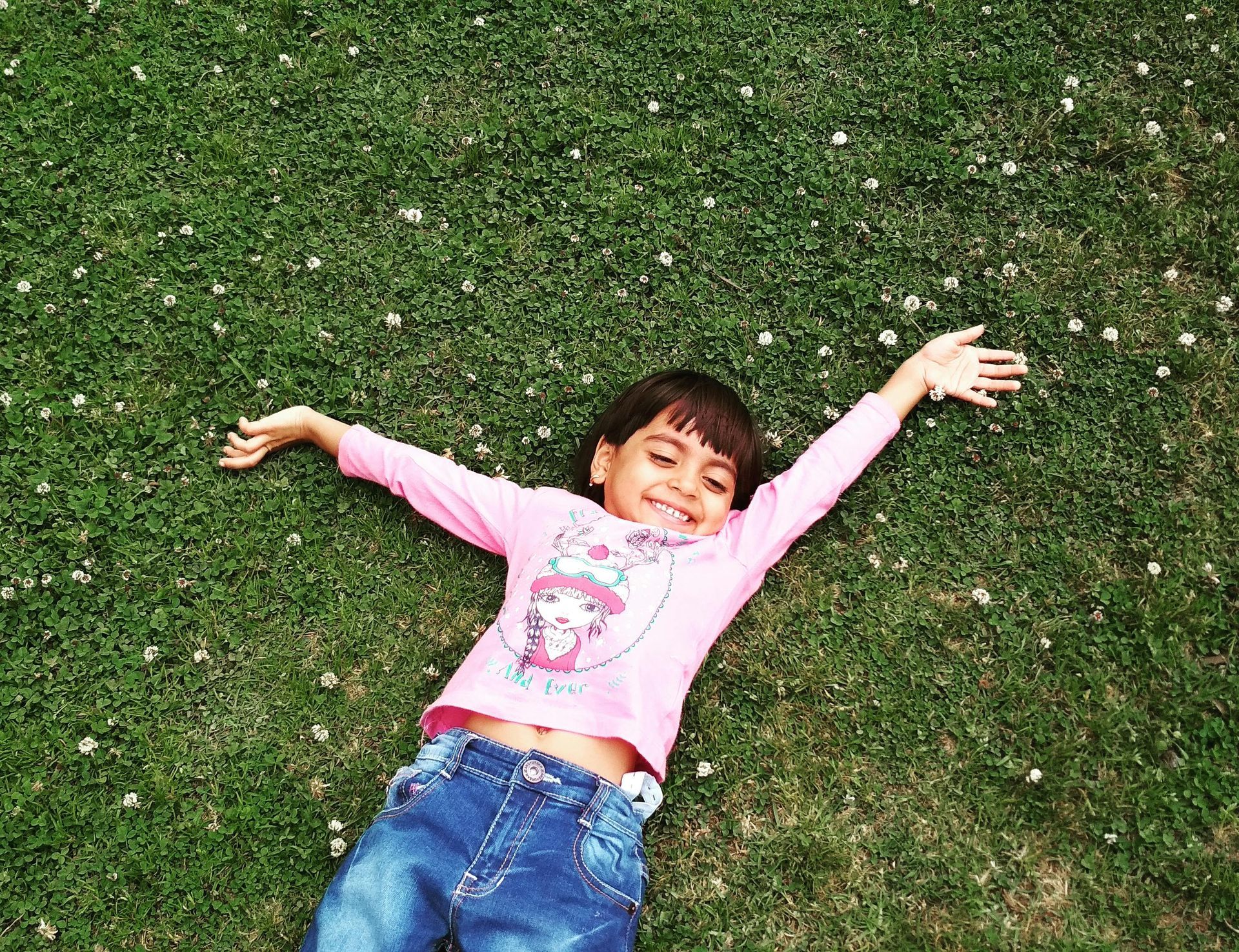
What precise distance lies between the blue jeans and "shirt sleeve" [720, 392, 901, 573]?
1252 millimetres

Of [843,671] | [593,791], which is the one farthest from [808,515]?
[593,791]

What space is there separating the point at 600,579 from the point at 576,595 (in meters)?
0.12

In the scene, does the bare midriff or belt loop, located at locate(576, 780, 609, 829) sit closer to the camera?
belt loop, located at locate(576, 780, 609, 829)

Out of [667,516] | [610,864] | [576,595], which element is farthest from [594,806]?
[667,516]

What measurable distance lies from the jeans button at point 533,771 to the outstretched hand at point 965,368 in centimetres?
267

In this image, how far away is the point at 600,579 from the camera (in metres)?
3.98

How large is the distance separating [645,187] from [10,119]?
12.1 ft

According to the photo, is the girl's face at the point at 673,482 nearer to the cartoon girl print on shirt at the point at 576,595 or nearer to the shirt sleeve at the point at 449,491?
the cartoon girl print on shirt at the point at 576,595

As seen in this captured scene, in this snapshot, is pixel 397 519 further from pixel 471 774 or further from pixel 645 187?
pixel 645 187

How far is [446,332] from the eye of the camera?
512 cm

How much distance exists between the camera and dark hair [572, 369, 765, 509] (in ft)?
14.1

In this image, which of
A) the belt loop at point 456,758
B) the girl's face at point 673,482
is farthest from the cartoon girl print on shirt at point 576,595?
the belt loop at point 456,758

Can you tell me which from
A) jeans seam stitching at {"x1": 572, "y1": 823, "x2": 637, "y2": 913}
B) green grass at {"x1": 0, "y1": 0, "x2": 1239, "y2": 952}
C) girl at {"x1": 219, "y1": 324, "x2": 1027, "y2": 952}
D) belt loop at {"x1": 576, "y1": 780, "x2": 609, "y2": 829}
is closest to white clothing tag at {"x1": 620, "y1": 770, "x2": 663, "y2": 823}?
girl at {"x1": 219, "y1": 324, "x2": 1027, "y2": 952}

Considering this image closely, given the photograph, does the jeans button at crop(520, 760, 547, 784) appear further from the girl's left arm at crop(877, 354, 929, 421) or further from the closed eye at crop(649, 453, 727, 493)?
the girl's left arm at crop(877, 354, 929, 421)
